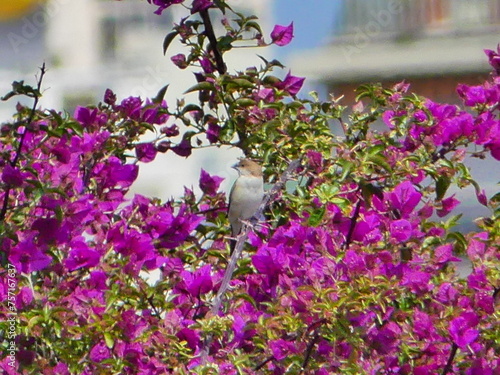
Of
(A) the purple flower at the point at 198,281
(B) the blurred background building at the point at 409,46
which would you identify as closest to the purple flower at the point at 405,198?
(A) the purple flower at the point at 198,281

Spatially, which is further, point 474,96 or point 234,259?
point 474,96

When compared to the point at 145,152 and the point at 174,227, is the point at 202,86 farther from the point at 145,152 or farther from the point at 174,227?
the point at 174,227

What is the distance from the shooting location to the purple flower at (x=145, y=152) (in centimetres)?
218

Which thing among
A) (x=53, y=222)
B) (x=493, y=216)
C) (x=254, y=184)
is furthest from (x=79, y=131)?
(x=254, y=184)

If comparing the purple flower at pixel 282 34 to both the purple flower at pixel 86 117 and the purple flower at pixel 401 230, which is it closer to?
the purple flower at pixel 86 117

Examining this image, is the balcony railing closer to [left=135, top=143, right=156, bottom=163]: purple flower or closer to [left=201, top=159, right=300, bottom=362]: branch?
[left=135, top=143, right=156, bottom=163]: purple flower

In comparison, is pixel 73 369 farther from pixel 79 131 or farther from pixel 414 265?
pixel 414 265

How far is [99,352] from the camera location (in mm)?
1591

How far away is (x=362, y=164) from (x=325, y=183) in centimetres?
9

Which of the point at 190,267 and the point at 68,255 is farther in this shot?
the point at 190,267

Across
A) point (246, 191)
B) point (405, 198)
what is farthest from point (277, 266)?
point (246, 191)

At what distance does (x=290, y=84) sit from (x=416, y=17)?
28.7ft

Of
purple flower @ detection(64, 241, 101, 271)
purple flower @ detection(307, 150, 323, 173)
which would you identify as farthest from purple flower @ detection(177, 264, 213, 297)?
purple flower @ detection(307, 150, 323, 173)

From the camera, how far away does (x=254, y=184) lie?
3.50m
